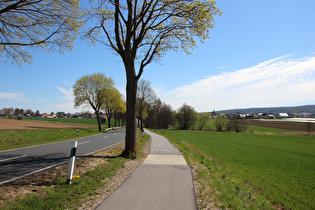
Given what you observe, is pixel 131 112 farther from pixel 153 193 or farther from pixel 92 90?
pixel 92 90

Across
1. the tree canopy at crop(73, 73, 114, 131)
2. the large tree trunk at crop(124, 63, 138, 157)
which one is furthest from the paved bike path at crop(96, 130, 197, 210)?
the tree canopy at crop(73, 73, 114, 131)

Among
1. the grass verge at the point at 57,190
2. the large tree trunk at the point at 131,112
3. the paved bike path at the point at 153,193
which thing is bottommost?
the paved bike path at the point at 153,193

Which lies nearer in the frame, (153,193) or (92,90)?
(153,193)

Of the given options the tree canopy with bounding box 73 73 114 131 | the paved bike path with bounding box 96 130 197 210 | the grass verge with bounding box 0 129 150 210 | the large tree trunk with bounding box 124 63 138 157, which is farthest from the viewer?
the tree canopy with bounding box 73 73 114 131

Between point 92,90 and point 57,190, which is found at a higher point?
point 92,90

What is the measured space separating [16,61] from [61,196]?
820cm

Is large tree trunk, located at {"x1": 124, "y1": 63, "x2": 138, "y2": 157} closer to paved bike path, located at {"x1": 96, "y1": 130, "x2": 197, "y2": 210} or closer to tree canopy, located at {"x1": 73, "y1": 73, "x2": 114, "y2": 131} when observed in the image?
paved bike path, located at {"x1": 96, "y1": 130, "x2": 197, "y2": 210}

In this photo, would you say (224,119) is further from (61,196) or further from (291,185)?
(61,196)

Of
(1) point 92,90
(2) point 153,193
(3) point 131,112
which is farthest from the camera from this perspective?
(1) point 92,90

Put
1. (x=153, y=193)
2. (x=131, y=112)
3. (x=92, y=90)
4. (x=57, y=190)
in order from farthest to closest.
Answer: (x=92, y=90), (x=131, y=112), (x=153, y=193), (x=57, y=190)

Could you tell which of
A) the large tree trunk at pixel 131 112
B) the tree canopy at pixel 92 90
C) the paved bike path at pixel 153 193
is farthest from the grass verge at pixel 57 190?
the tree canopy at pixel 92 90

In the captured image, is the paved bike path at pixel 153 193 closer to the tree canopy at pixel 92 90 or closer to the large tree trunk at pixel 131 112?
the large tree trunk at pixel 131 112

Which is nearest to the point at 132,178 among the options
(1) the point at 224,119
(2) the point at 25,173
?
(2) the point at 25,173

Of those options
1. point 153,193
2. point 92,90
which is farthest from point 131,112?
point 92,90
